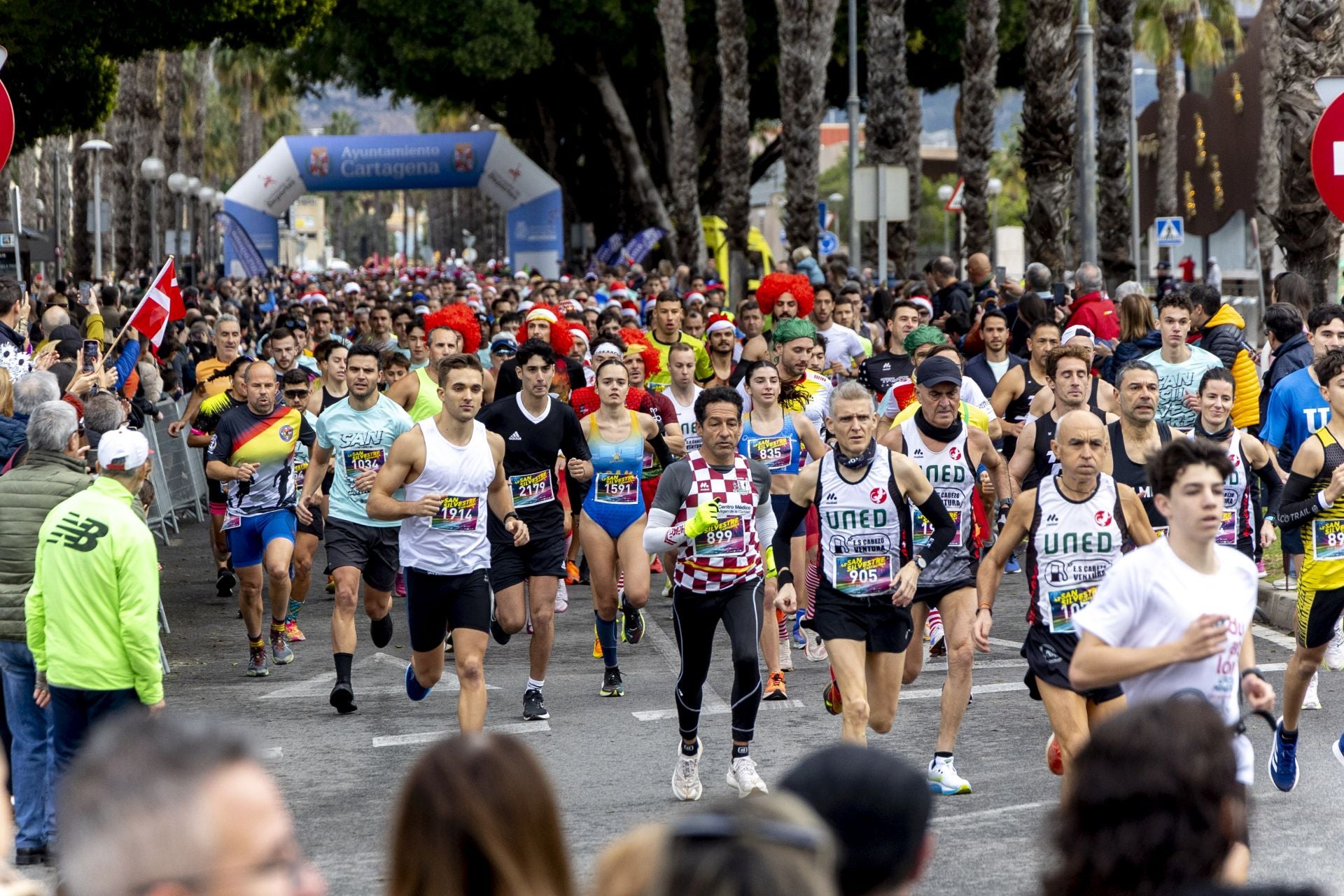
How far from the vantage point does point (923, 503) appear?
8211mm

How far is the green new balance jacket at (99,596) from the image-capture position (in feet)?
21.7

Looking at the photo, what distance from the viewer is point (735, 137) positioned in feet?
111

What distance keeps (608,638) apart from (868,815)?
721 centimetres

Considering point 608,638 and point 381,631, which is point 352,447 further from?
point 608,638

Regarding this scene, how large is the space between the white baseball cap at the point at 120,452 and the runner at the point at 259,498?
428cm

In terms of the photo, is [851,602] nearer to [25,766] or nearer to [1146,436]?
[1146,436]

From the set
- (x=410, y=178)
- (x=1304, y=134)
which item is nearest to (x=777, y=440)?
(x=1304, y=134)

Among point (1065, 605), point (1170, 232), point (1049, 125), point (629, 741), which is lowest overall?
point (629, 741)

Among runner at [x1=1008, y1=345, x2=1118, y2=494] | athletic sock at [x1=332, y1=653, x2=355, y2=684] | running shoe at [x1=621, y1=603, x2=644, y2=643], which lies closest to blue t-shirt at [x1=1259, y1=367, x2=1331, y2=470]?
runner at [x1=1008, y1=345, x2=1118, y2=494]

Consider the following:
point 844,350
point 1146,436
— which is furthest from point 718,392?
point 844,350

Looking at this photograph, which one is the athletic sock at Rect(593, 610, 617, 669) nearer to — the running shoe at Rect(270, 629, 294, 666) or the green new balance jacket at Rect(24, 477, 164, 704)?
the running shoe at Rect(270, 629, 294, 666)

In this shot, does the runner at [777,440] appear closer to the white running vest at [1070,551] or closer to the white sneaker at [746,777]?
the white sneaker at [746,777]

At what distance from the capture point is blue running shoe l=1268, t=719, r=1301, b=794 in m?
7.73

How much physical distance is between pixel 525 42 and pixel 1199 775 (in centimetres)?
4029
